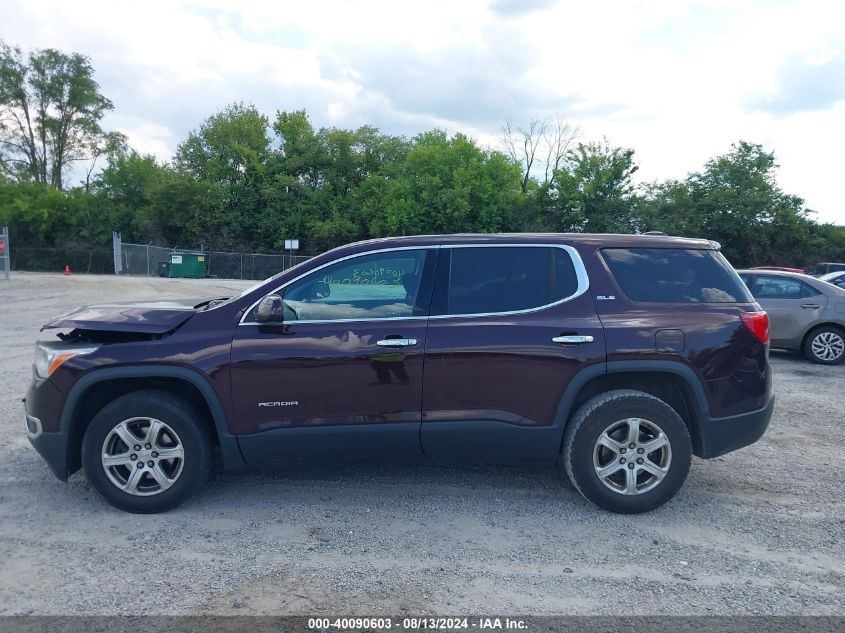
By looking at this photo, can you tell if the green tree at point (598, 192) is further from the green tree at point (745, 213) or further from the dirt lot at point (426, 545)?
the dirt lot at point (426, 545)

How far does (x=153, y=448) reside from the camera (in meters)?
4.27

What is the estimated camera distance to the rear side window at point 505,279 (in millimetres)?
4414

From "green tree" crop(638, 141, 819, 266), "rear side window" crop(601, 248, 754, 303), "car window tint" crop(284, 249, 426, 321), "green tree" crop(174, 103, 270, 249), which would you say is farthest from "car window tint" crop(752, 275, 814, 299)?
"green tree" crop(174, 103, 270, 249)

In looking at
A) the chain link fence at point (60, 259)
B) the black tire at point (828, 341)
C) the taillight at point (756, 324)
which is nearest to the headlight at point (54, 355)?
the taillight at point (756, 324)

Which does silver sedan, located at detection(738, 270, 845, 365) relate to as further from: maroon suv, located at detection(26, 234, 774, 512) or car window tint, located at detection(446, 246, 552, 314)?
car window tint, located at detection(446, 246, 552, 314)

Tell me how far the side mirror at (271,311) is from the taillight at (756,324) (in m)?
3.18

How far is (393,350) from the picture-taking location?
423cm

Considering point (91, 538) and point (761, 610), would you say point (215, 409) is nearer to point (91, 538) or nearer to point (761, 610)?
point (91, 538)

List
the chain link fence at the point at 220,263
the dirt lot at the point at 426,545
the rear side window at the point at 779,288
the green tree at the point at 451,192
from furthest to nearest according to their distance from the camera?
the chain link fence at the point at 220,263 < the green tree at the point at 451,192 < the rear side window at the point at 779,288 < the dirt lot at the point at 426,545

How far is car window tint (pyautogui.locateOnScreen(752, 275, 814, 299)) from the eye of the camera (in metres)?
10.4

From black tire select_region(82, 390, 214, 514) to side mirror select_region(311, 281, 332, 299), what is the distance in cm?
114

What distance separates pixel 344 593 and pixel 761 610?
2127 millimetres

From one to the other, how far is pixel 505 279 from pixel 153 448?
2652 mm

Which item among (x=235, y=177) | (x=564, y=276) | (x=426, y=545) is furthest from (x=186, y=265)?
(x=426, y=545)
